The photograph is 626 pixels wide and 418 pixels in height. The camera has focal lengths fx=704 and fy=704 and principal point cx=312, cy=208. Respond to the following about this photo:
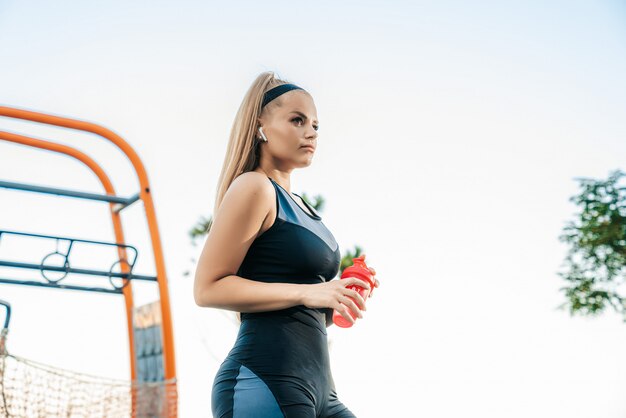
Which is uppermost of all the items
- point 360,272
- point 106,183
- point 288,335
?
point 106,183

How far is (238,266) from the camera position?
4.60 feet

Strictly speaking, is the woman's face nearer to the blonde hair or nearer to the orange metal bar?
the blonde hair

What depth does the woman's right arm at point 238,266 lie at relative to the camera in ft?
4.45

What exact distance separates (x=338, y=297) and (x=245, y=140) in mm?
478

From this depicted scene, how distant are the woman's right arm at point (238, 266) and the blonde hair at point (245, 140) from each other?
165mm

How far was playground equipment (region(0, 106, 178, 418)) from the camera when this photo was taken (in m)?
3.51

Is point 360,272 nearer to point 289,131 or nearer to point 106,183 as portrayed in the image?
point 289,131

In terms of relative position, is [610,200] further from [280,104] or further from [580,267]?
[280,104]

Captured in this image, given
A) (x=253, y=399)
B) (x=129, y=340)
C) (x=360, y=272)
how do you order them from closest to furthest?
(x=253, y=399) → (x=360, y=272) → (x=129, y=340)

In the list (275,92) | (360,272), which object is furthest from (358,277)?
(275,92)

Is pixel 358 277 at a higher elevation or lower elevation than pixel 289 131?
lower

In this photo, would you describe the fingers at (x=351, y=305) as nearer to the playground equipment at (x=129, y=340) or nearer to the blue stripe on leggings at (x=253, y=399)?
the blue stripe on leggings at (x=253, y=399)

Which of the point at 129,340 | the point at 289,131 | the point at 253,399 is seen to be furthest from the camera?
the point at 129,340

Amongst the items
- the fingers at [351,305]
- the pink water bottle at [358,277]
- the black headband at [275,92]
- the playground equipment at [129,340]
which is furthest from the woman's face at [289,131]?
the playground equipment at [129,340]
